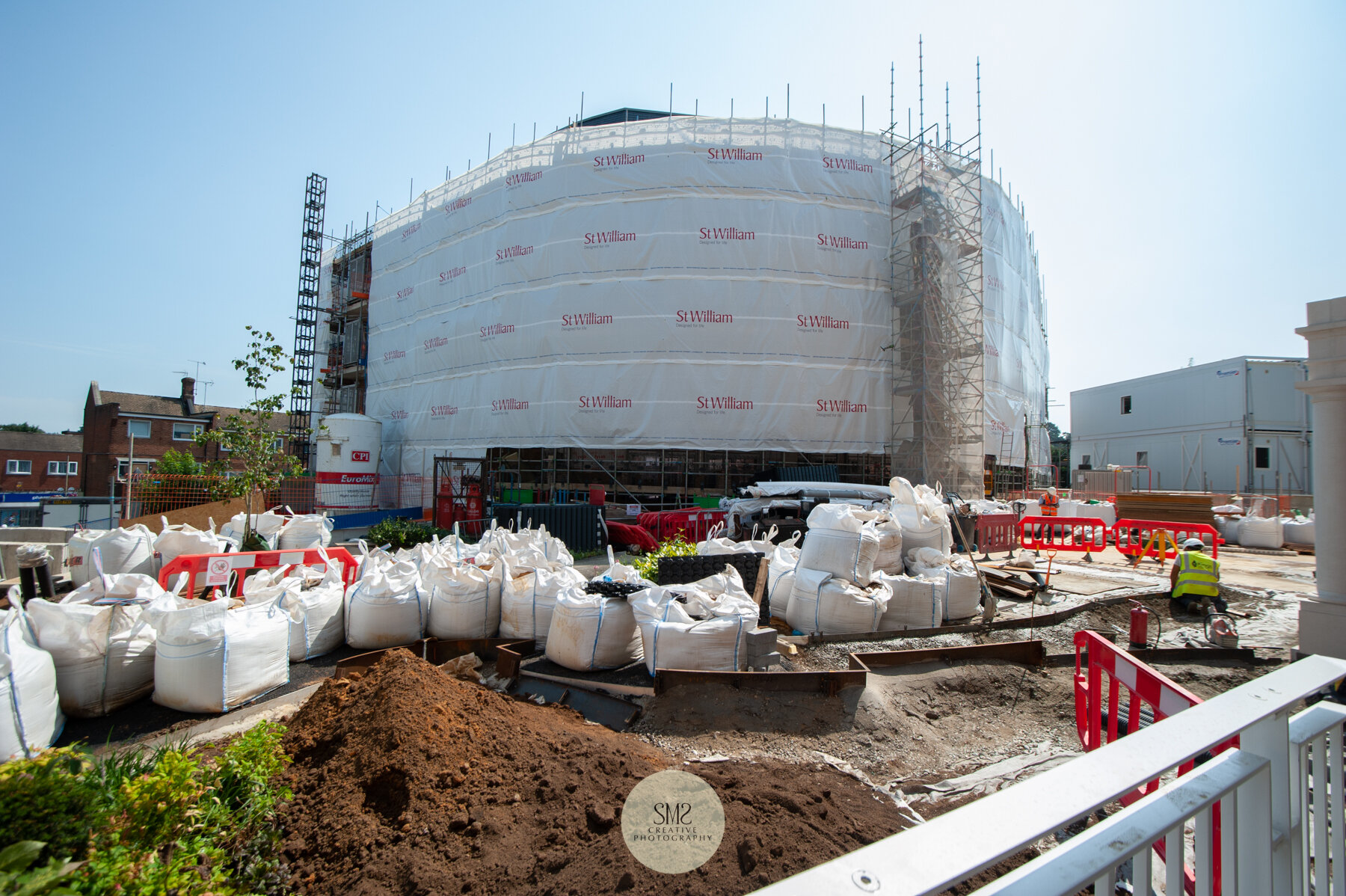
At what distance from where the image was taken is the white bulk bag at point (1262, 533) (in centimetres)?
1388

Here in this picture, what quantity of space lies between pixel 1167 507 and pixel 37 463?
178 ft

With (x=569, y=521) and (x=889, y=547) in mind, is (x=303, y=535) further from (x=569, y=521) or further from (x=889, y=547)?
(x=889, y=547)

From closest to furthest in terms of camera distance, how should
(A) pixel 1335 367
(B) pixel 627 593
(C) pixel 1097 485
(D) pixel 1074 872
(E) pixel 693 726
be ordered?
1. (D) pixel 1074 872
2. (E) pixel 693 726
3. (A) pixel 1335 367
4. (B) pixel 627 593
5. (C) pixel 1097 485

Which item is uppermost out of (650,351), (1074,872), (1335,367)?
(650,351)

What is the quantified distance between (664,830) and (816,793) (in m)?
0.84

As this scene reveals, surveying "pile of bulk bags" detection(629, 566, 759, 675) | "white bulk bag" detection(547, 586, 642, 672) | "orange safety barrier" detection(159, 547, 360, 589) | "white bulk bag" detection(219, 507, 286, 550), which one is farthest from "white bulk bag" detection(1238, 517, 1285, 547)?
"white bulk bag" detection(219, 507, 286, 550)

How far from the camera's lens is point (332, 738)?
3.39 m

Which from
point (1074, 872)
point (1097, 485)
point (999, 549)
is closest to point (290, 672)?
point (1074, 872)

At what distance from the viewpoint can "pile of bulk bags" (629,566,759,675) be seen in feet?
15.6

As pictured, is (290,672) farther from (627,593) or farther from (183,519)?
(183,519)

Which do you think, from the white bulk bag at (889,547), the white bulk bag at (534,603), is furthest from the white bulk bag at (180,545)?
the white bulk bag at (889,547)

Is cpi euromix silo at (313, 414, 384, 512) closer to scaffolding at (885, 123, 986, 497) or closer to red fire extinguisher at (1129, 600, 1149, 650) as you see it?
scaffolding at (885, 123, 986, 497)

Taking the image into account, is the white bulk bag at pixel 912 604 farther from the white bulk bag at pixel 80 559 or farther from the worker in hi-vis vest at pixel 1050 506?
the worker in hi-vis vest at pixel 1050 506

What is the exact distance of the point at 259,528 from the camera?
432 inches
